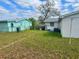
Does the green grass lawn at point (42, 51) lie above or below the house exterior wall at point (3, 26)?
below

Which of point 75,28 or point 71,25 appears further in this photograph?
point 71,25

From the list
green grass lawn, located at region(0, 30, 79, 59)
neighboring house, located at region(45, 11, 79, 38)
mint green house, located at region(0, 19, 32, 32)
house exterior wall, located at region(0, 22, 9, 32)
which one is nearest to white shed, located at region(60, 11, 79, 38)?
neighboring house, located at region(45, 11, 79, 38)

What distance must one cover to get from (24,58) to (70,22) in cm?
983

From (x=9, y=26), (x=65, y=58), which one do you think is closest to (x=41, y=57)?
(x=65, y=58)

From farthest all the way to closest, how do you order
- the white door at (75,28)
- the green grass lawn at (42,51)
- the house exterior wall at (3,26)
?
the house exterior wall at (3,26) < the white door at (75,28) < the green grass lawn at (42,51)

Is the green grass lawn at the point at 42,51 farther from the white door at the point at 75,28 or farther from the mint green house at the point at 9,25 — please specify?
the mint green house at the point at 9,25

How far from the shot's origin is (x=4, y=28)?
29688 millimetres

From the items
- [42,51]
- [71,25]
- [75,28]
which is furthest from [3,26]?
[42,51]

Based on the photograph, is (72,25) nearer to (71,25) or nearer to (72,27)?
(71,25)

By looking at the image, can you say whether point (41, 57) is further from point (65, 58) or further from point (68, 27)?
point (68, 27)

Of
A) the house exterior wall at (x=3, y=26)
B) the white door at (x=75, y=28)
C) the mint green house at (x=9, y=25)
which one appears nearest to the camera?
the white door at (x=75, y=28)

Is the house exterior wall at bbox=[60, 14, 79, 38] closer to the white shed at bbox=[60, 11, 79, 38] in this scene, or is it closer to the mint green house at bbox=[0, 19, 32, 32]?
the white shed at bbox=[60, 11, 79, 38]

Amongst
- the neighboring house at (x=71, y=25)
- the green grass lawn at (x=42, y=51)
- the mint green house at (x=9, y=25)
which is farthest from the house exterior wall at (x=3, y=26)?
the green grass lawn at (x=42, y=51)

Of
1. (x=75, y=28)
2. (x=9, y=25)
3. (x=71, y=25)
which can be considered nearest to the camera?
(x=75, y=28)
